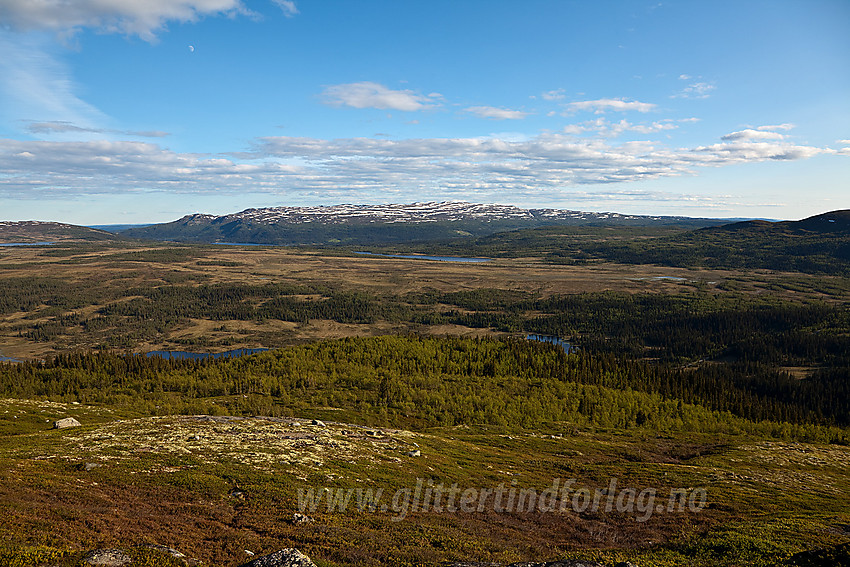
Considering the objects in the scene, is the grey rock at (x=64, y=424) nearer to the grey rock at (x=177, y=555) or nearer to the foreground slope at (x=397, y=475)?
the foreground slope at (x=397, y=475)

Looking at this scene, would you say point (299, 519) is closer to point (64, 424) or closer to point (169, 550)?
point (169, 550)

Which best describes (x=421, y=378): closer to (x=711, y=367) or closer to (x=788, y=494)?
(x=788, y=494)

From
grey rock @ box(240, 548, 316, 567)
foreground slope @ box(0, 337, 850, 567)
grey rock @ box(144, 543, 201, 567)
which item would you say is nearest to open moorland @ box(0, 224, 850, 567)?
foreground slope @ box(0, 337, 850, 567)

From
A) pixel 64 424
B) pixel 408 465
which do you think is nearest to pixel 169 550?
pixel 408 465

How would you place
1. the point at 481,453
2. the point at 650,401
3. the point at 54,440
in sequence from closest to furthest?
1. the point at 54,440
2. the point at 481,453
3. the point at 650,401

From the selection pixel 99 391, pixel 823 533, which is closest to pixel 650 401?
pixel 823 533

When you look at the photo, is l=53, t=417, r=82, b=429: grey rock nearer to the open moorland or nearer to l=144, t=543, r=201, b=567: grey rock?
the open moorland

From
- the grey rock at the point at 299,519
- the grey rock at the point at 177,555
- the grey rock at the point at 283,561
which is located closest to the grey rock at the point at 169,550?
the grey rock at the point at 177,555
